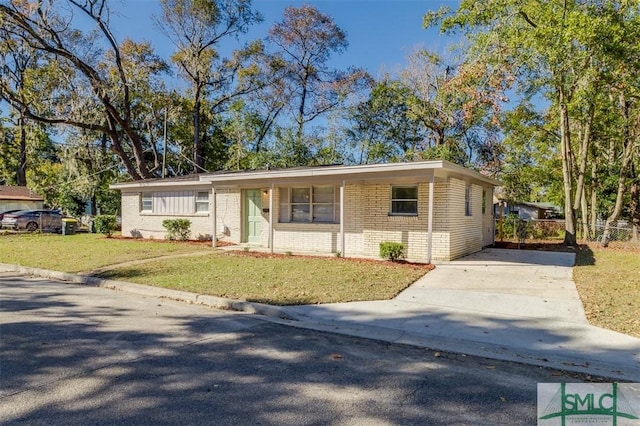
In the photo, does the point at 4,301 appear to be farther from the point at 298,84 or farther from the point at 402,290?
the point at 298,84

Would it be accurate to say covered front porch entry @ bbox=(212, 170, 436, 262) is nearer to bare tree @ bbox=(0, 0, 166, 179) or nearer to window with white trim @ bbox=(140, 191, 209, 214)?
window with white trim @ bbox=(140, 191, 209, 214)

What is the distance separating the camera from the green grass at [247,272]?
7.48m

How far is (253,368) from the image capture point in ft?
13.4

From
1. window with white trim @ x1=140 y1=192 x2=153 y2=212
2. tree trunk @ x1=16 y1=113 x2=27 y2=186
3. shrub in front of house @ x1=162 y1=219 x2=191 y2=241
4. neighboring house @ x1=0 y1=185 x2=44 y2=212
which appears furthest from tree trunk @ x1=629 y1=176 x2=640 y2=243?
tree trunk @ x1=16 y1=113 x2=27 y2=186

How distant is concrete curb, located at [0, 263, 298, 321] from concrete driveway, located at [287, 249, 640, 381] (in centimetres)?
38

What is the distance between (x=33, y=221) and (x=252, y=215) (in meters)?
16.1

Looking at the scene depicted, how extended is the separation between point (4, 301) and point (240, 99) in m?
27.2

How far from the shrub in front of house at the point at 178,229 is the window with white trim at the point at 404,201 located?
9137mm

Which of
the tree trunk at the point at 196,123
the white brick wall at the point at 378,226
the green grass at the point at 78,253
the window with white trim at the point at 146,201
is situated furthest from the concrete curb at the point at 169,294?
the tree trunk at the point at 196,123

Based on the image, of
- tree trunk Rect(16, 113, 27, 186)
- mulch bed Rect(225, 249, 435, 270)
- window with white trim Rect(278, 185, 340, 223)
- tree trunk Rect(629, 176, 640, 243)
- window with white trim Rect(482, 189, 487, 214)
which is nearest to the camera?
mulch bed Rect(225, 249, 435, 270)

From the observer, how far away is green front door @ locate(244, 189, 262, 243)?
15602mm

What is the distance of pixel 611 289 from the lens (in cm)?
792

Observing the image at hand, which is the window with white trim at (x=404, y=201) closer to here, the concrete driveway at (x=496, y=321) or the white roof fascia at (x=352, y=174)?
the white roof fascia at (x=352, y=174)

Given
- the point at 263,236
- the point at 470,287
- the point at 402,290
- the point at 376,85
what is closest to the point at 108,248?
the point at 263,236
